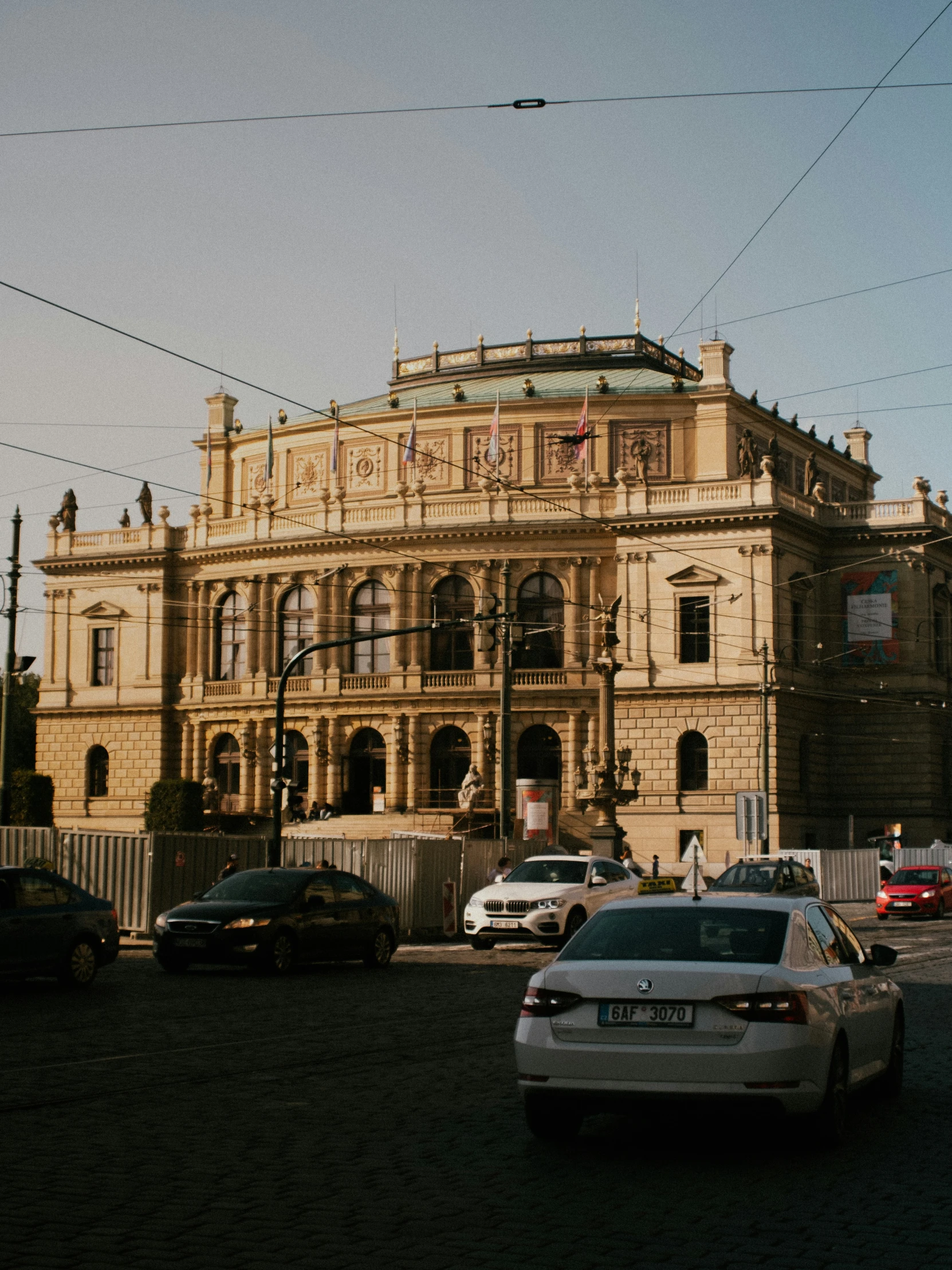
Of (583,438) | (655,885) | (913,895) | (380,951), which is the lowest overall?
(913,895)

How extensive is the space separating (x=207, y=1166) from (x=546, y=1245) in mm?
2442

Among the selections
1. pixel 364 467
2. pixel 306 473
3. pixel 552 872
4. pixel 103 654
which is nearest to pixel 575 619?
pixel 364 467

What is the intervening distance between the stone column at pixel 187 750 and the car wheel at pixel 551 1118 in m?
62.3

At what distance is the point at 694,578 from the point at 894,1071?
50.9 m

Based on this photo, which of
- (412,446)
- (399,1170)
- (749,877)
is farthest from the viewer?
(412,446)

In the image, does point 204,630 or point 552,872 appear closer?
point 552,872

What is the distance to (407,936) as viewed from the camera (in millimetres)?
33531

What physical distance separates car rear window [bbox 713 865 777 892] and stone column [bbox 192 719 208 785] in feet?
132

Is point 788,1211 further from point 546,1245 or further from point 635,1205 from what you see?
point 546,1245

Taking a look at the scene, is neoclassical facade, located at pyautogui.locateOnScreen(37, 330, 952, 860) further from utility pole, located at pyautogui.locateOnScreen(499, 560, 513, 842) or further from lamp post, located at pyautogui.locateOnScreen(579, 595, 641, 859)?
utility pole, located at pyautogui.locateOnScreen(499, 560, 513, 842)

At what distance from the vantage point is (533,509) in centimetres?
6525

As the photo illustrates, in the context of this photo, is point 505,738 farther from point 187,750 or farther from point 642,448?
point 187,750

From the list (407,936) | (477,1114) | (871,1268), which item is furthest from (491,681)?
(871,1268)

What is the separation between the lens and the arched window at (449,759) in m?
65.3
